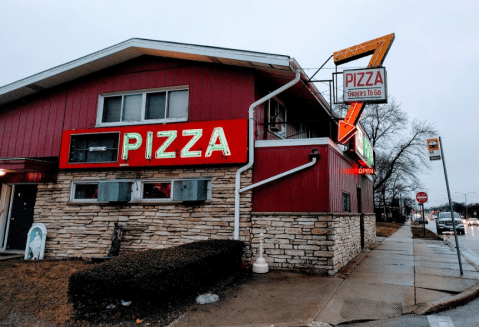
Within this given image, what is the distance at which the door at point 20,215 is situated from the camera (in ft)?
35.5

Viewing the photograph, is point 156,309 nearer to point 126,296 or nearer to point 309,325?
point 126,296

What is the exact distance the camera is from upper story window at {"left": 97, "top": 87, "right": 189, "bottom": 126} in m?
9.64

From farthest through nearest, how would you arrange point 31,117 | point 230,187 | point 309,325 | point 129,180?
1. point 31,117
2. point 129,180
3. point 230,187
4. point 309,325

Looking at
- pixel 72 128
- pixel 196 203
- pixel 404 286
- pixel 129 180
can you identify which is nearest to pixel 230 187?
pixel 196 203

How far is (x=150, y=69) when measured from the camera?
9984mm

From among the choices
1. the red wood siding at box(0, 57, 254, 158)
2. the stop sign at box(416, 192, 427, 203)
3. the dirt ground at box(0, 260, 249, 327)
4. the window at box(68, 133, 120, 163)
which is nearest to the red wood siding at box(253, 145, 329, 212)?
the red wood siding at box(0, 57, 254, 158)

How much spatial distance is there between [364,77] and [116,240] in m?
7.75

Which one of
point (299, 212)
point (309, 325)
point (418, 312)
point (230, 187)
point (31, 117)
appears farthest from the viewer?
point (31, 117)

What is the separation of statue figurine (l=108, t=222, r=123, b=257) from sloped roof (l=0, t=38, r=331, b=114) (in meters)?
4.95

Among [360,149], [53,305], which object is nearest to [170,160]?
[53,305]

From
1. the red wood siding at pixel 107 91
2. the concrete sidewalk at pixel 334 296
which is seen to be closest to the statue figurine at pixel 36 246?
the red wood siding at pixel 107 91

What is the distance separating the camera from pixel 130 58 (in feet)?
33.4

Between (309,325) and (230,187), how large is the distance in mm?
4516

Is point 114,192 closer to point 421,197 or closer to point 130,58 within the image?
point 130,58
